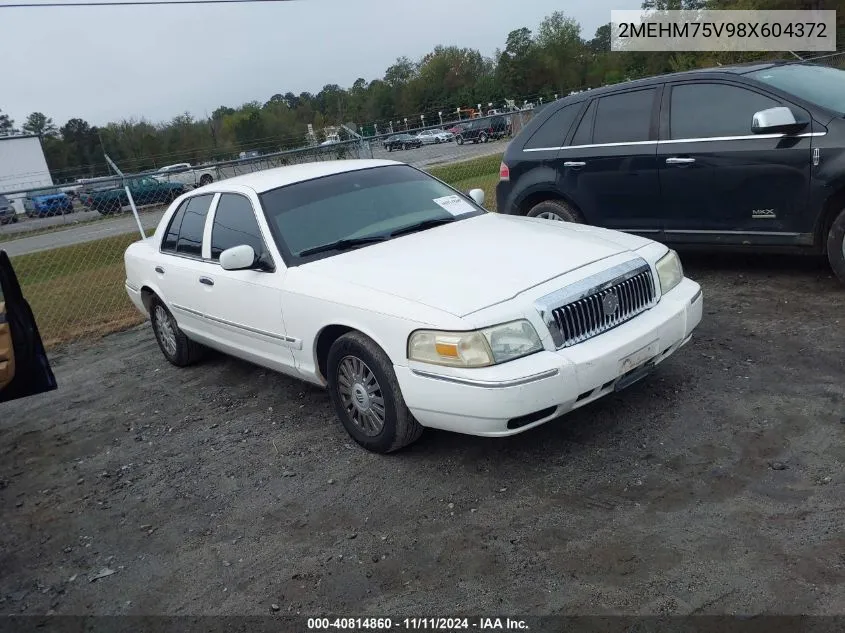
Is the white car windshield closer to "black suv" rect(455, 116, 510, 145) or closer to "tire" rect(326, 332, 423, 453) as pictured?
"tire" rect(326, 332, 423, 453)

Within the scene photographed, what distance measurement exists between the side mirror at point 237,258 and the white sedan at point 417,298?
1 centimetres

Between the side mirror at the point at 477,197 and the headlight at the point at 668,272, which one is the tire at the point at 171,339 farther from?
the headlight at the point at 668,272

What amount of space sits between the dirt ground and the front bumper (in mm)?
375

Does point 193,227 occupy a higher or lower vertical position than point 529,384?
higher

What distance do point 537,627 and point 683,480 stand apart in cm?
126

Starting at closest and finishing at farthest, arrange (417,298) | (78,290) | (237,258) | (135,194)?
1. (417,298)
2. (237,258)
3. (78,290)
4. (135,194)

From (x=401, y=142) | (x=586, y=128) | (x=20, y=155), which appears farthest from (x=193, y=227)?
(x=20, y=155)

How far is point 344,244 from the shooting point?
4.96 meters

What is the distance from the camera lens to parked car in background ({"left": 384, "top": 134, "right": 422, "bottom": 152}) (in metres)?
16.0

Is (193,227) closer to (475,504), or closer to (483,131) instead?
(475,504)

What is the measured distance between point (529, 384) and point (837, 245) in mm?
3445

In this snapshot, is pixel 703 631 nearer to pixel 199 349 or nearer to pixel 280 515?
pixel 280 515

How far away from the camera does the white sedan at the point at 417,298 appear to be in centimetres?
383

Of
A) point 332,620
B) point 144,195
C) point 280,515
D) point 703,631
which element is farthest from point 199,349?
point 144,195
